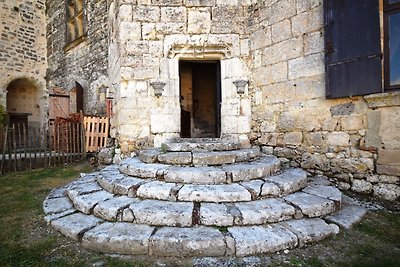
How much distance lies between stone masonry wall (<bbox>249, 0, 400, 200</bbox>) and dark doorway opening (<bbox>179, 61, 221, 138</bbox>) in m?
3.16

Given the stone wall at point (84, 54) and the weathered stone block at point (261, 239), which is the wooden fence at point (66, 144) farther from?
the weathered stone block at point (261, 239)

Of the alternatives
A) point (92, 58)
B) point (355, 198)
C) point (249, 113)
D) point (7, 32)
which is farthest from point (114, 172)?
point (7, 32)

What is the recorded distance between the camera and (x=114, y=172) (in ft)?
11.4

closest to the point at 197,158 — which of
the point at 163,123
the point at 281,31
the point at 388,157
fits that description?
the point at 163,123

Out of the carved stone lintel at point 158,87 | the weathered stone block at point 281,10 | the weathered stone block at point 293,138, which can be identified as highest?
the weathered stone block at point 281,10

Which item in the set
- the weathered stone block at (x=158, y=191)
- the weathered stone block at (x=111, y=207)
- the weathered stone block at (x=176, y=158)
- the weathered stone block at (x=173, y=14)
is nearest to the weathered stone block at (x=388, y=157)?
the weathered stone block at (x=176, y=158)

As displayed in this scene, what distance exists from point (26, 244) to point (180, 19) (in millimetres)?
4116

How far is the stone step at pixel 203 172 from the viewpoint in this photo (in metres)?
2.78

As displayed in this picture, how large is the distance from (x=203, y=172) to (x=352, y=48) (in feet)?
8.39

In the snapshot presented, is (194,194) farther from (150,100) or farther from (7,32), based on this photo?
(7,32)

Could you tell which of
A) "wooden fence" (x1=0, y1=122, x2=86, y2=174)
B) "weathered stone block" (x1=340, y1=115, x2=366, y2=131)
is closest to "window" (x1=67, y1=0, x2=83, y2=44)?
"wooden fence" (x1=0, y1=122, x2=86, y2=174)

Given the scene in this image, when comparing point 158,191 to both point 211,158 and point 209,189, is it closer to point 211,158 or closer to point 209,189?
point 209,189

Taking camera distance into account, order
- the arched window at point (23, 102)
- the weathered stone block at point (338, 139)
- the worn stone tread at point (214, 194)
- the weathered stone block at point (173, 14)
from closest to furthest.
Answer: the worn stone tread at point (214, 194) < the weathered stone block at point (338, 139) < the weathered stone block at point (173, 14) < the arched window at point (23, 102)

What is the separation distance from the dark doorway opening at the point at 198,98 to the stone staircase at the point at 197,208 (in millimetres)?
4301
